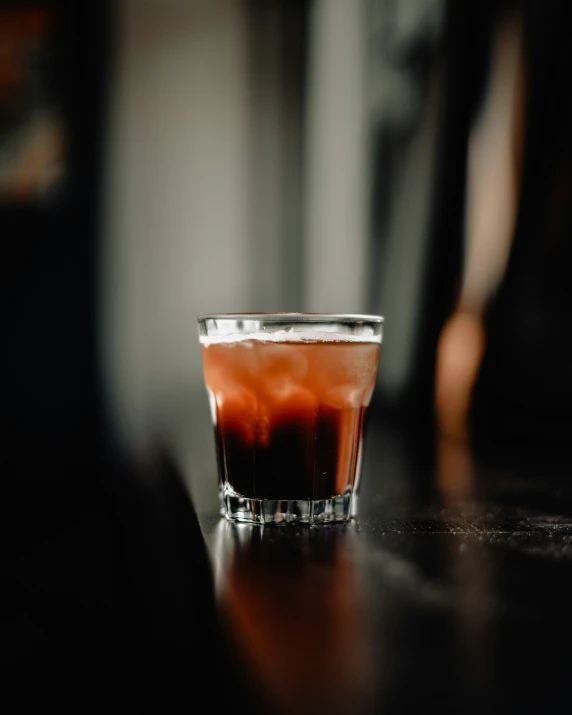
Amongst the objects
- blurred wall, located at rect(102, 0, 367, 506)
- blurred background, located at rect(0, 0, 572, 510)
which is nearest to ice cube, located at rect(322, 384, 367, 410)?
blurred background, located at rect(0, 0, 572, 510)

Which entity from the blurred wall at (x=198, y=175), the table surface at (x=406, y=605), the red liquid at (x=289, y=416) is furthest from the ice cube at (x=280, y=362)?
the blurred wall at (x=198, y=175)

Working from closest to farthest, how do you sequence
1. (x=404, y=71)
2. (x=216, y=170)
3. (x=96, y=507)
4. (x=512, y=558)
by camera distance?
(x=512, y=558), (x=96, y=507), (x=404, y=71), (x=216, y=170)

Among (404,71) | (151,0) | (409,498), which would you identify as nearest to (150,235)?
(151,0)

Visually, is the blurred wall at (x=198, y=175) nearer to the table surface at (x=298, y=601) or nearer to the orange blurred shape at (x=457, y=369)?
the orange blurred shape at (x=457, y=369)

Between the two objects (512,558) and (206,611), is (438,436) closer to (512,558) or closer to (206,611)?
(512,558)

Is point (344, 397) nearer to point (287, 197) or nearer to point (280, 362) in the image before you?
point (280, 362)

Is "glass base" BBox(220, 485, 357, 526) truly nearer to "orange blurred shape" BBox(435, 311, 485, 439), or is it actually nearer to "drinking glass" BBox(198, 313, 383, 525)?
"drinking glass" BBox(198, 313, 383, 525)

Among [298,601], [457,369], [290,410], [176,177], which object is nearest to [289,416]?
[290,410]

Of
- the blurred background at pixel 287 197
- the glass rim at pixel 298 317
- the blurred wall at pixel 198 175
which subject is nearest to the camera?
the glass rim at pixel 298 317
